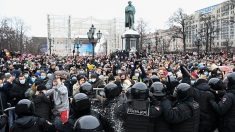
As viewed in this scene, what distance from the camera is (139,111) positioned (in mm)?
4645

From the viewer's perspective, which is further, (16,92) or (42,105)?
(16,92)

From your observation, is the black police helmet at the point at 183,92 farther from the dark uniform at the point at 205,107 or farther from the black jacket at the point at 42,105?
the black jacket at the point at 42,105

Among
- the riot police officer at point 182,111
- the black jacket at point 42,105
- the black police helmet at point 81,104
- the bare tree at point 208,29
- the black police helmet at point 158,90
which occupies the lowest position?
the black jacket at point 42,105

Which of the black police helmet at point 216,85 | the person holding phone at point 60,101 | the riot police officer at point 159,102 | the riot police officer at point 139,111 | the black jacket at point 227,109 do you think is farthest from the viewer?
the person holding phone at point 60,101

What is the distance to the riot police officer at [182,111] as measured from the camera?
4.92 metres

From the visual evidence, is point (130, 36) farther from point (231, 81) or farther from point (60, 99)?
point (231, 81)

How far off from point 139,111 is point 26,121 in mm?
1605

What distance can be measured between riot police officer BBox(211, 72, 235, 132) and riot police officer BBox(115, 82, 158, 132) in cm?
160

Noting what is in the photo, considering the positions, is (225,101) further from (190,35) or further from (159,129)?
(190,35)

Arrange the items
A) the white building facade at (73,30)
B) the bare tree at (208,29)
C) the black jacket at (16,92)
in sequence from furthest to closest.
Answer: the white building facade at (73,30) < the bare tree at (208,29) < the black jacket at (16,92)

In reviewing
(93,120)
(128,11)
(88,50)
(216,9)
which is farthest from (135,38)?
(216,9)

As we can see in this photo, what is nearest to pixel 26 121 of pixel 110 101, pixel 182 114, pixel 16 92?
pixel 110 101

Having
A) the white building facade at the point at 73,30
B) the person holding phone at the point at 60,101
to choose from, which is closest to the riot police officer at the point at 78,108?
the person holding phone at the point at 60,101

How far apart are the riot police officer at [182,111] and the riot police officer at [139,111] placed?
0.93 ft
